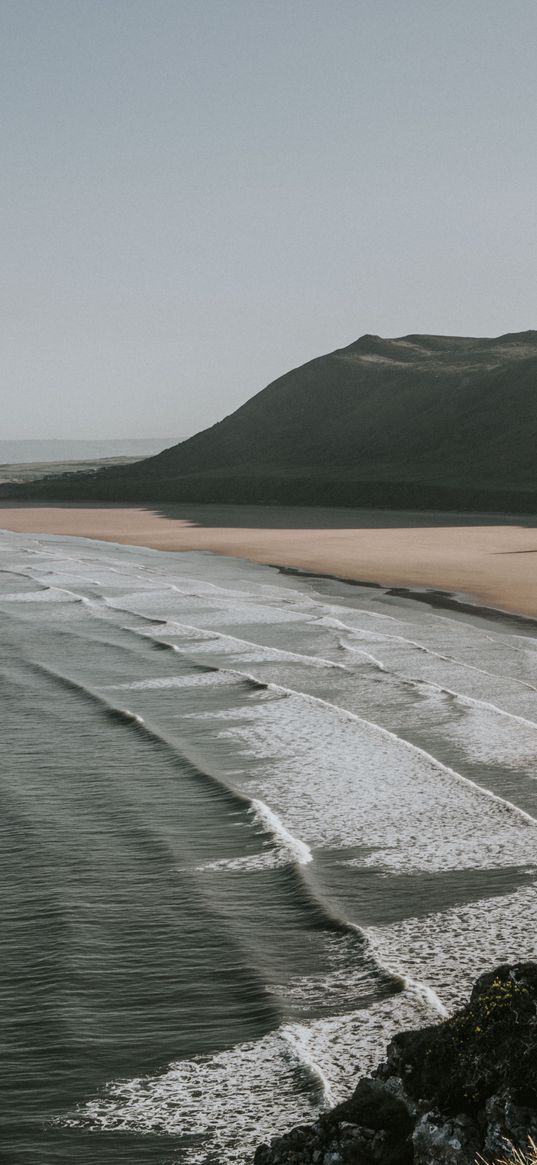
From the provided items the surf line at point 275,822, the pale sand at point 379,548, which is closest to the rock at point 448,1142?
the surf line at point 275,822

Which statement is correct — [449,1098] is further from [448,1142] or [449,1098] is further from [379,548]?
[379,548]

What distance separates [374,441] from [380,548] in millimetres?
67201

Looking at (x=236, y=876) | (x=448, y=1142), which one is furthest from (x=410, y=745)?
(x=448, y=1142)

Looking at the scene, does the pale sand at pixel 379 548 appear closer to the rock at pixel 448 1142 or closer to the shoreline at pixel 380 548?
the shoreline at pixel 380 548

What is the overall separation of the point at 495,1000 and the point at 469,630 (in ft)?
52.7

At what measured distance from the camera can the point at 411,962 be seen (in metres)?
6.82

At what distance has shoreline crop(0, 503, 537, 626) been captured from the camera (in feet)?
85.5

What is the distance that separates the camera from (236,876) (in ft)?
27.4

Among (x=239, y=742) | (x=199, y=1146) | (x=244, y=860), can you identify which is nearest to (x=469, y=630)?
(x=239, y=742)

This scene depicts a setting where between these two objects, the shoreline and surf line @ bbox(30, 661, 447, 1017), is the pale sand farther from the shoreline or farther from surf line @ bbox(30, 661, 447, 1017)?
surf line @ bbox(30, 661, 447, 1017)

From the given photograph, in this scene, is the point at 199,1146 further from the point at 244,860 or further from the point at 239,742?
the point at 239,742

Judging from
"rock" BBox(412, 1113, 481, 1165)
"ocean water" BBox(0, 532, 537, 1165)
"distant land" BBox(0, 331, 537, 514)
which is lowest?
"ocean water" BBox(0, 532, 537, 1165)

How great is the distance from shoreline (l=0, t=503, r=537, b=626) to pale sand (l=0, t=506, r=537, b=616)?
0.03 m

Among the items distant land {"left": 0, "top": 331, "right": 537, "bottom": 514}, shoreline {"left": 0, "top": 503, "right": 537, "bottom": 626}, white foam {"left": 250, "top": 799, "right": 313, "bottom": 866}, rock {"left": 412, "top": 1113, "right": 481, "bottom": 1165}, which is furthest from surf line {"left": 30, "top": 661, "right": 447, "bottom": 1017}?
distant land {"left": 0, "top": 331, "right": 537, "bottom": 514}
